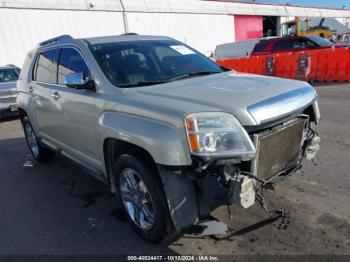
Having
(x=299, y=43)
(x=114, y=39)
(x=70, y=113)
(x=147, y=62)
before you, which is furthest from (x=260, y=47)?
(x=70, y=113)

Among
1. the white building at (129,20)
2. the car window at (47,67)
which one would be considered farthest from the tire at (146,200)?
the white building at (129,20)

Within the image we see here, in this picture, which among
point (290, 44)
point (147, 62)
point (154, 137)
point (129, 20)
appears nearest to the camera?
point (154, 137)

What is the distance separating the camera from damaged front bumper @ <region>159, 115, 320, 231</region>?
8.35 ft

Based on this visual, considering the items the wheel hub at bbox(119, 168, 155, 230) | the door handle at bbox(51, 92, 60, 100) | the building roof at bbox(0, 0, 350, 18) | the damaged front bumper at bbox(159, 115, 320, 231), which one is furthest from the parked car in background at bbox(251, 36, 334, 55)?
the building roof at bbox(0, 0, 350, 18)

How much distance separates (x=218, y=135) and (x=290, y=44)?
13.2 meters

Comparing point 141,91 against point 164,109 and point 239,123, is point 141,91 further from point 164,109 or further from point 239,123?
point 239,123

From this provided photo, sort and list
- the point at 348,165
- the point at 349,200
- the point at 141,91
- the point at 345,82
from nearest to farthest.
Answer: the point at 141,91 < the point at 349,200 < the point at 348,165 < the point at 345,82

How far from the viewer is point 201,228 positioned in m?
2.97

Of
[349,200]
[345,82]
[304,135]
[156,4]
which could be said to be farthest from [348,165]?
[156,4]

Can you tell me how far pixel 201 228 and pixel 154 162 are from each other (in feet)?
2.36

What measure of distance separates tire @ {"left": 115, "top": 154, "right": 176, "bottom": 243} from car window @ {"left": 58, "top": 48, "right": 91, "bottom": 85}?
1.17 meters

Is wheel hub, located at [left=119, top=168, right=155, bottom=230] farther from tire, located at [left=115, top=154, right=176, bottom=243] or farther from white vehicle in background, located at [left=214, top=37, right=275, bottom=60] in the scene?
white vehicle in background, located at [left=214, top=37, right=275, bottom=60]

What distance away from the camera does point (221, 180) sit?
259cm

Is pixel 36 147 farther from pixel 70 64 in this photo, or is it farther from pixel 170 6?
pixel 170 6
